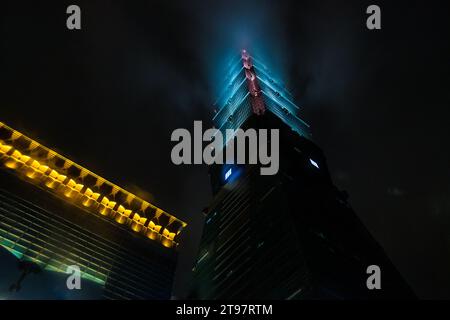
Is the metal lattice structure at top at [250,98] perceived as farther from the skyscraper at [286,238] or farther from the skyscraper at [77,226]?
the skyscraper at [77,226]

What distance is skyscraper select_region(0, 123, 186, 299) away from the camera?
3219 centimetres

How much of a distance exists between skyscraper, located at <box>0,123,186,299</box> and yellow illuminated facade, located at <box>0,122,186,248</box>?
3.4 inches

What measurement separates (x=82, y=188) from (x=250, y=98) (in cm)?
2312

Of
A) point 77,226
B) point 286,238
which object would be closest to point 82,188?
point 77,226

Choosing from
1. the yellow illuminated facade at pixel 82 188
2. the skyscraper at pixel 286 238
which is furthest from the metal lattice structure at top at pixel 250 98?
the yellow illuminated facade at pixel 82 188

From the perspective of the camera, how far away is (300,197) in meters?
30.0

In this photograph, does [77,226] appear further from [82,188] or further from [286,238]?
[286,238]

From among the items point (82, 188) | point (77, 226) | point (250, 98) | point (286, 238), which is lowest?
point (286, 238)

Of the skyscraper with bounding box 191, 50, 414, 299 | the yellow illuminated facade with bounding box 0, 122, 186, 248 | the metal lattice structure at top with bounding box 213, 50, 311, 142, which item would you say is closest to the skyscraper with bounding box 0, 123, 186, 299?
the yellow illuminated facade with bounding box 0, 122, 186, 248

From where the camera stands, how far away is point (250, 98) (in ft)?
173

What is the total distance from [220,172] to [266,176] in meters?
10.5

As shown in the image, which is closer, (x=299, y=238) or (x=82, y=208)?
(x=299, y=238)
